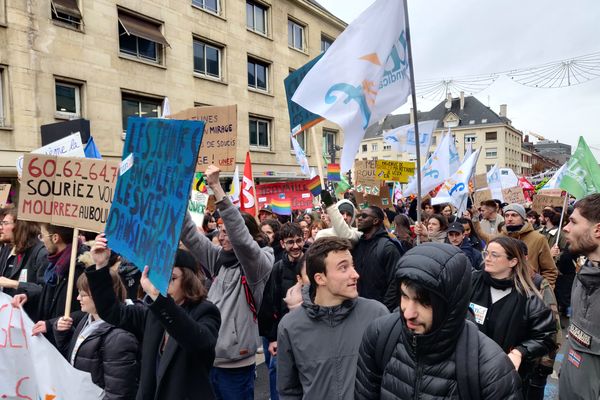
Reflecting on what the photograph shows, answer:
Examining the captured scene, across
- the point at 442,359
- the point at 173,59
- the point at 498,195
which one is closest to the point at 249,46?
the point at 173,59

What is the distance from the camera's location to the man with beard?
2.48 m

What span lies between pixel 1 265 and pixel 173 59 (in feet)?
47.5

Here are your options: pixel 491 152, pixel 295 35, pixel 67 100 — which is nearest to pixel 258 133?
pixel 295 35

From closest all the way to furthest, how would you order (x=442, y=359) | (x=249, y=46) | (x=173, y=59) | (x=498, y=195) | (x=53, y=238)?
(x=442, y=359), (x=53, y=238), (x=498, y=195), (x=173, y=59), (x=249, y=46)

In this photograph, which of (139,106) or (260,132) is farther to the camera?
(260,132)

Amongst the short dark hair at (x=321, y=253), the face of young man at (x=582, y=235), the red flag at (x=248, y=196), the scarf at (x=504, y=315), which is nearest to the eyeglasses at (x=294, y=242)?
the short dark hair at (x=321, y=253)

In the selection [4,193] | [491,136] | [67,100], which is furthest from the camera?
[491,136]

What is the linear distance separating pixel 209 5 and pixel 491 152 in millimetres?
61056

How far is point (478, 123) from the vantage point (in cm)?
6825

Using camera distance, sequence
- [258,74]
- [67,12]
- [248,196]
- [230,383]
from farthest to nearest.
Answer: [258,74], [67,12], [248,196], [230,383]

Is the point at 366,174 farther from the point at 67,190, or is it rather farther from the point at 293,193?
the point at 67,190

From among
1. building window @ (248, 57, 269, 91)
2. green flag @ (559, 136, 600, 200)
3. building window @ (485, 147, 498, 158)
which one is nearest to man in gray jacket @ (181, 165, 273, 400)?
green flag @ (559, 136, 600, 200)

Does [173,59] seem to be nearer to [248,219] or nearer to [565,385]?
[248,219]

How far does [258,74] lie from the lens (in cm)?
2200
